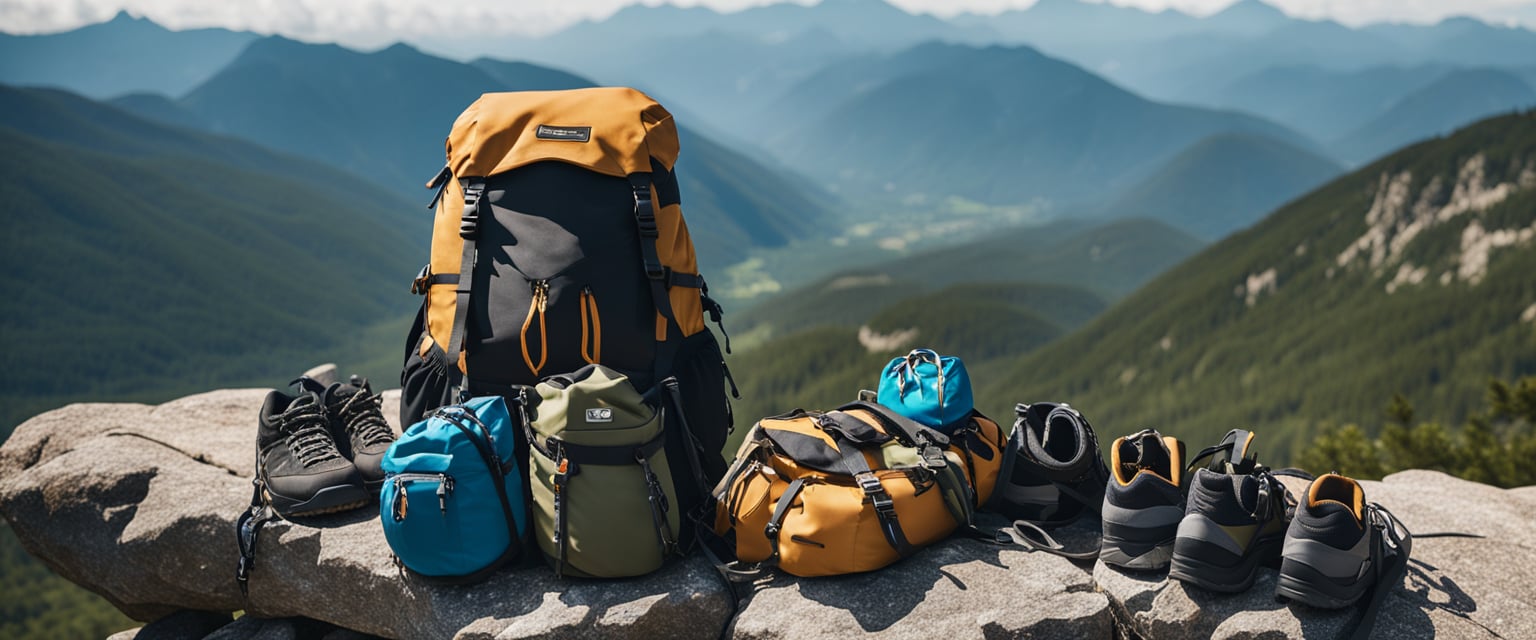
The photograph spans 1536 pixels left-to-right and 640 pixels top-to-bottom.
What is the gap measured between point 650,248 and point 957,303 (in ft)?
450

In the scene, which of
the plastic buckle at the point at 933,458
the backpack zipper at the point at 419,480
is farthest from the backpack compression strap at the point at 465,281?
the plastic buckle at the point at 933,458

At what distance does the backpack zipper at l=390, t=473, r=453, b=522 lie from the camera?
5547mm

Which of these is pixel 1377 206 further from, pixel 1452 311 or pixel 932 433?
pixel 932 433

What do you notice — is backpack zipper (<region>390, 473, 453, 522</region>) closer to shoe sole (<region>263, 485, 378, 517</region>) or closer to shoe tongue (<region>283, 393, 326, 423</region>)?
shoe sole (<region>263, 485, 378, 517</region>)

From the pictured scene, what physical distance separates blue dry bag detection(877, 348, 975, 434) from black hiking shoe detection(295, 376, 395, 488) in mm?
3902

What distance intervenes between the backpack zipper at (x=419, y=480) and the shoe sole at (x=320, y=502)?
1167 millimetres

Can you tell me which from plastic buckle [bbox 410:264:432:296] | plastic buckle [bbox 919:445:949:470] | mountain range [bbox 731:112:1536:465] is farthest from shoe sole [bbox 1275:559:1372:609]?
mountain range [bbox 731:112:1536:465]

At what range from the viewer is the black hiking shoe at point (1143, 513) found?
5.57m

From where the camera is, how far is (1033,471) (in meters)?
6.43

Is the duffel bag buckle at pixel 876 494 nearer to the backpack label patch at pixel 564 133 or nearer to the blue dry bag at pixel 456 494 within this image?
the blue dry bag at pixel 456 494

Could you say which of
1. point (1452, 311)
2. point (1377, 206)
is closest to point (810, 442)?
point (1452, 311)

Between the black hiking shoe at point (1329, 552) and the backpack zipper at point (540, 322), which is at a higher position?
the backpack zipper at point (540, 322)

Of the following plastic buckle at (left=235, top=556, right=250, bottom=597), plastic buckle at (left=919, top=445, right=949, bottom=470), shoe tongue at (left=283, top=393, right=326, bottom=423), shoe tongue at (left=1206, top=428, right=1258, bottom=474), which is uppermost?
shoe tongue at (left=1206, top=428, right=1258, bottom=474)

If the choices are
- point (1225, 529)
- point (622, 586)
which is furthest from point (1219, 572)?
point (622, 586)
